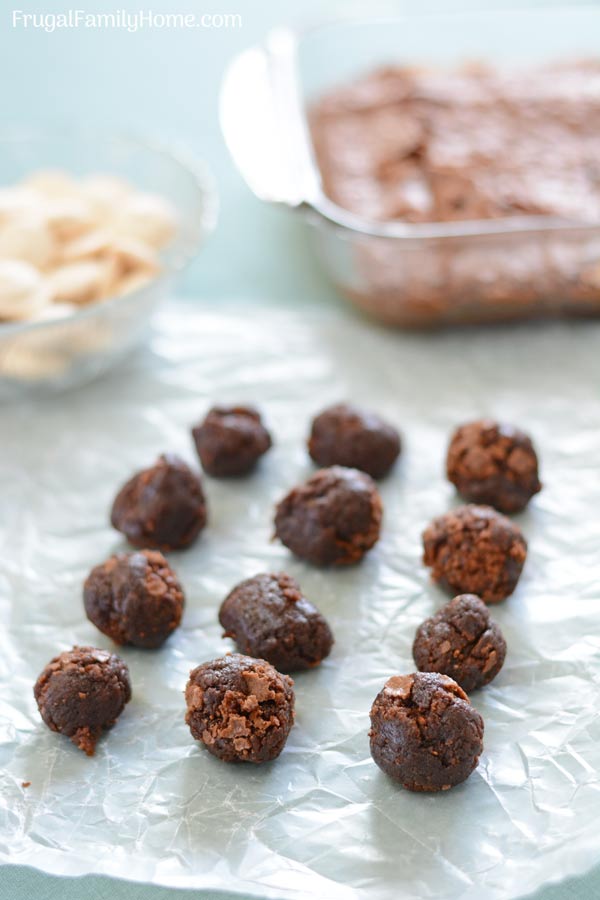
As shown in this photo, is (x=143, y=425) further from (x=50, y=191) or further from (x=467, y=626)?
(x=467, y=626)

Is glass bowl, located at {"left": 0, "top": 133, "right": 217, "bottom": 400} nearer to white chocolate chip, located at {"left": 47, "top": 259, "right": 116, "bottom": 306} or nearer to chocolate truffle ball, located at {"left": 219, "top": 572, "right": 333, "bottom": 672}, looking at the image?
white chocolate chip, located at {"left": 47, "top": 259, "right": 116, "bottom": 306}

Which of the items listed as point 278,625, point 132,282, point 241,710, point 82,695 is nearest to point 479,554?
point 278,625

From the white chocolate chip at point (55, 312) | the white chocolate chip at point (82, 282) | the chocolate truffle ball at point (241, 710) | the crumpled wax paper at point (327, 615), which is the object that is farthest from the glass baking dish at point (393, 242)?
the chocolate truffle ball at point (241, 710)

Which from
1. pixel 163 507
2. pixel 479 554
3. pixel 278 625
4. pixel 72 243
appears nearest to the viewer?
pixel 278 625

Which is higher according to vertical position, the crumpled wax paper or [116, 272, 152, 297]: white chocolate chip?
[116, 272, 152, 297]: white chocolate chip

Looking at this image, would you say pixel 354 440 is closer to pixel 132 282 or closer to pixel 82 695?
pixel 132 282

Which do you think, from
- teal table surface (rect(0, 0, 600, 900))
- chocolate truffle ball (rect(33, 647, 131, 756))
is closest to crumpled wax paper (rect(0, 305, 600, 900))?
chocolate truffle ball (rect(33, 647, 131, 756))
